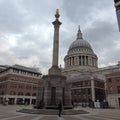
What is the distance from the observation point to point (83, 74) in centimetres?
10125

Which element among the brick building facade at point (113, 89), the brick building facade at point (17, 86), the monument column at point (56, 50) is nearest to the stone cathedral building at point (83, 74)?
the brick building facade at point (113, 89)

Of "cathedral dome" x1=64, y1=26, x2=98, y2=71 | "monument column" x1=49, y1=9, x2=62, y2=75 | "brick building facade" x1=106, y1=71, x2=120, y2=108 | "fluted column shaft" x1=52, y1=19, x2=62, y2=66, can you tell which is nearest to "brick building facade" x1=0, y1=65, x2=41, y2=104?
"cathedral dome" x1=64, y1=26, x2=98, y2=71

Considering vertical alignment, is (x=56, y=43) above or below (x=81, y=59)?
below

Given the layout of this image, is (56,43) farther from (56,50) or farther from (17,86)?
(17,86)

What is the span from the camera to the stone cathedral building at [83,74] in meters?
83.1

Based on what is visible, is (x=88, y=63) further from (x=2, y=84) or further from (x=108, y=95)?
(x=2, y=84)

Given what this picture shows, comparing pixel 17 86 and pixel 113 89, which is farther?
Answer: pixel 17 86

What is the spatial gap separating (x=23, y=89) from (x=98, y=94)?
3823cm

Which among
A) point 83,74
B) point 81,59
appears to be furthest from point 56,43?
point 81,59

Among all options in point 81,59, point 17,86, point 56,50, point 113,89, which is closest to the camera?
point 56,50

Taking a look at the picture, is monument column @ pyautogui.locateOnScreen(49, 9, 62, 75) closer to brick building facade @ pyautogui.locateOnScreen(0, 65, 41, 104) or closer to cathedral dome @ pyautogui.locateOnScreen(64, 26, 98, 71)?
brick building facade @ pyautogui.locateOnScreen(0, 65, 41, 104)

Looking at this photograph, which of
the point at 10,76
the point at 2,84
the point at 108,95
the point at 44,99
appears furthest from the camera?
the point at 2,84

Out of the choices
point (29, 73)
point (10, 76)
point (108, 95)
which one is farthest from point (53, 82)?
point (29, 73)

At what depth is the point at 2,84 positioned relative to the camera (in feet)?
290
